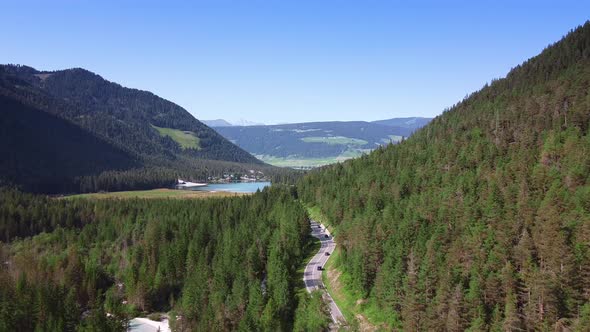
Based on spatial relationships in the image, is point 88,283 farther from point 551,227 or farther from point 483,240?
point 551,227

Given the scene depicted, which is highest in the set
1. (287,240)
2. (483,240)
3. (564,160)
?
(564,160)

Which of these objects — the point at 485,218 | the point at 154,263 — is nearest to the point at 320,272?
the point at 485,218

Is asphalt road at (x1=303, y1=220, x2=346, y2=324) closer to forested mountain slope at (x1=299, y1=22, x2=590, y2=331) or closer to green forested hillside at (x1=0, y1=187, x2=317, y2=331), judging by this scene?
green forested hillside at (x1=0, y1=187, x2=317, y2=331)

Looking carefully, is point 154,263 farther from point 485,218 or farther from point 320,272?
point 485,218

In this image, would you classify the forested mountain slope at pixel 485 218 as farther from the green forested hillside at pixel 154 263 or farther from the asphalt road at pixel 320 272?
the green forested hillside at pixel 154 263

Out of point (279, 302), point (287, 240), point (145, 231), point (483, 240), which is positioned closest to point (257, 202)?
point (145, 231)

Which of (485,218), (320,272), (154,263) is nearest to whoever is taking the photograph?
(485,218)

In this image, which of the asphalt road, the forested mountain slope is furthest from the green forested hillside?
the forested mountain slope
